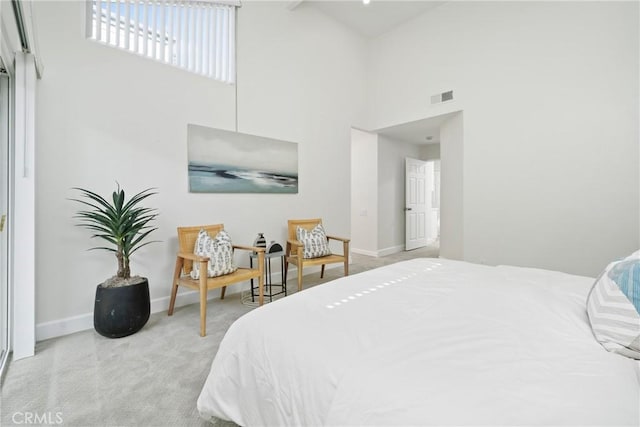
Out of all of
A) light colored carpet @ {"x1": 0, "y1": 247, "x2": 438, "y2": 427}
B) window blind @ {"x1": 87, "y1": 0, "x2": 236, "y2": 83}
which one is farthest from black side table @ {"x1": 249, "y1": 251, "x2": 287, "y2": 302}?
window blind @ {"x1": 87, "y1": 0, "x2": 236, "y2": 83}

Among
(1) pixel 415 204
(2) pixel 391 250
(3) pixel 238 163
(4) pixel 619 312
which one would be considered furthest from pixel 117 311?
(1) pixel 415 204

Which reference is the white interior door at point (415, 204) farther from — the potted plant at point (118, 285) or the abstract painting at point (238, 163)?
the potted plant at point (118, 285)

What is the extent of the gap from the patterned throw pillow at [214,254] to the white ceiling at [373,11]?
130 inches

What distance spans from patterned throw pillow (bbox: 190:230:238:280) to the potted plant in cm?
46

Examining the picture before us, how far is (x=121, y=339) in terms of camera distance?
2182mm

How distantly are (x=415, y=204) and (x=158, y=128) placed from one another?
501cm

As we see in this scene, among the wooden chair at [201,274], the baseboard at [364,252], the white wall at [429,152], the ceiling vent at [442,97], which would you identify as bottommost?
the baseboard at [364,252]

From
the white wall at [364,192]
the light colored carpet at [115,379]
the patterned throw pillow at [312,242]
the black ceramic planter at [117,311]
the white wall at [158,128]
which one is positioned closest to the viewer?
the light colored carpet at [115,379]

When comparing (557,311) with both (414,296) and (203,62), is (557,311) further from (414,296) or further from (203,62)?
(203,62)

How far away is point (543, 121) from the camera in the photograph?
3.36 metres

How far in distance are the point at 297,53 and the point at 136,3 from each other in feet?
6.35

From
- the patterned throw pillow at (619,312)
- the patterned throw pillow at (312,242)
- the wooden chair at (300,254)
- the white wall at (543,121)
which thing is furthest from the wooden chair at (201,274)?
the white wall at (543,121)

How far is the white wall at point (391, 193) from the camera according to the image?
17.8 feet

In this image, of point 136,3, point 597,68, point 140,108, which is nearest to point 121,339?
point 140,108
